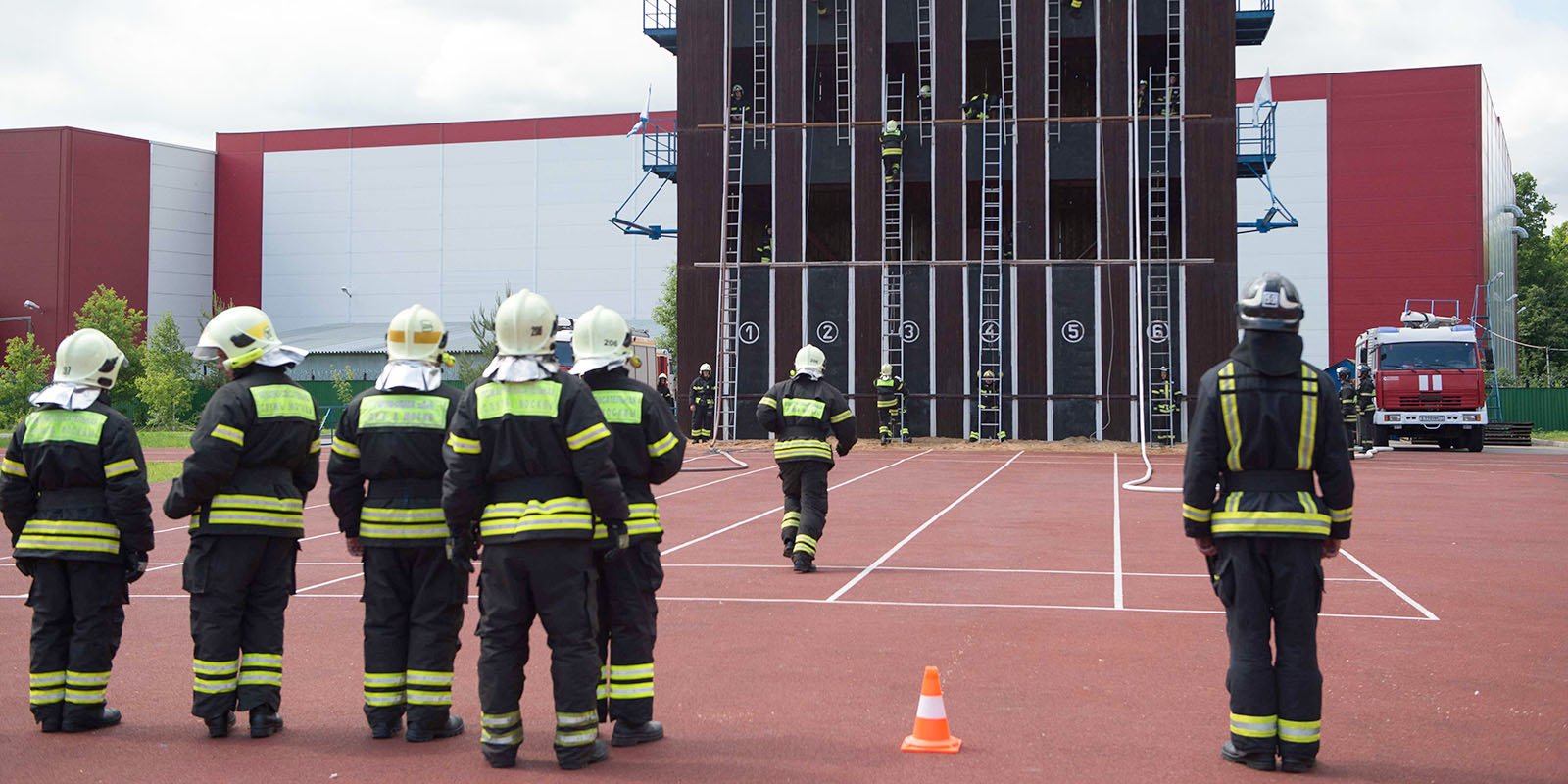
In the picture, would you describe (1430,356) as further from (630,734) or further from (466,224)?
(466,224)

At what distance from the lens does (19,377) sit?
48031 millimetres

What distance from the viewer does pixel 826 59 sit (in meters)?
37.3

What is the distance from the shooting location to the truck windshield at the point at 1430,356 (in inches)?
1357

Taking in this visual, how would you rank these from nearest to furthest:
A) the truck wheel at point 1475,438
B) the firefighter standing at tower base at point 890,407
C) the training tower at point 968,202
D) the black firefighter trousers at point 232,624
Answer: the black firefighter trousers at point 232,624, the firefighter standing at tower base at point 890,407, the training tower at point 968,202, the truck wheel at point 1475,438

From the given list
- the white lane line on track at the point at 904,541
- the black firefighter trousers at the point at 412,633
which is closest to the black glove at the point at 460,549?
the black firefighter trousers at the point at 412,633

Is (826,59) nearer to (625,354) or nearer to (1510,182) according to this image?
(625,354)

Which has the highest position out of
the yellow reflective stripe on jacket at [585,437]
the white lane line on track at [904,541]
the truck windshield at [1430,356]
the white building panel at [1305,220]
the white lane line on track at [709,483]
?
the white building panel at [1305,220]

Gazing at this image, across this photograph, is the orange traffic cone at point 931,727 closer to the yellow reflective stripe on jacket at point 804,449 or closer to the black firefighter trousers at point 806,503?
the black firefighter trousers at point 806,503

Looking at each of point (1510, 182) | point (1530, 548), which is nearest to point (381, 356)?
point (1530, 548)

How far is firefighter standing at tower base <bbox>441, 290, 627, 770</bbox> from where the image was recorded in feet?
19.4

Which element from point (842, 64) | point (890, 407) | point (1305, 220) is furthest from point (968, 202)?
point (1305, 220)

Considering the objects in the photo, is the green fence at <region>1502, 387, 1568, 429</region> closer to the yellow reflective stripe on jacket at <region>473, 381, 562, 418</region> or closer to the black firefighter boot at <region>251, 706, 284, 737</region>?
the yellow reflective stripe on jacket at <region>473, 381, 562, 418</region>

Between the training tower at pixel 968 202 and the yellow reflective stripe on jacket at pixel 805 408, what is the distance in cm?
2269

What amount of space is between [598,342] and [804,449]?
5.48 m
